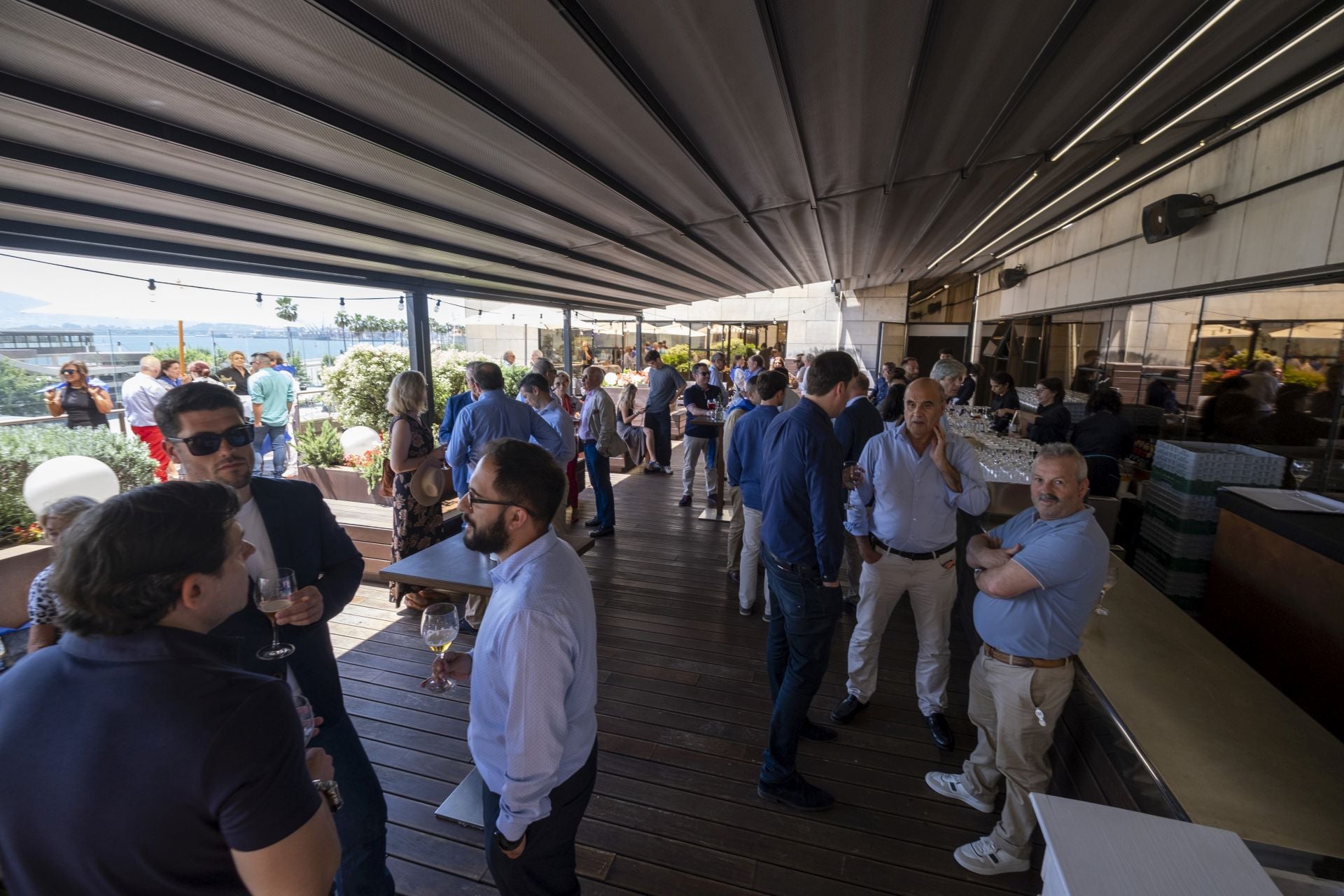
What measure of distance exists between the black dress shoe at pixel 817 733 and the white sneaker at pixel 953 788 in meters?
0.51

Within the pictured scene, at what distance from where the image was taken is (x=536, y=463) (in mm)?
1610

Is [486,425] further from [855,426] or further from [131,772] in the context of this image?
[131,772]

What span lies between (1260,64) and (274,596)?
5447 mm

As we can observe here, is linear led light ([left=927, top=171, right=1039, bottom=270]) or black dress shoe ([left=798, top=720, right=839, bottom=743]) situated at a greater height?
linear led light ([left=927, top=171, right=1039, bottom=270])

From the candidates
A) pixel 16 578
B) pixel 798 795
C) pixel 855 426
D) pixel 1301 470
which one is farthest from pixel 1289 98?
pixel 16 578

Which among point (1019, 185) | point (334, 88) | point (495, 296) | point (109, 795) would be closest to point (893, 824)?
point (109, 795)

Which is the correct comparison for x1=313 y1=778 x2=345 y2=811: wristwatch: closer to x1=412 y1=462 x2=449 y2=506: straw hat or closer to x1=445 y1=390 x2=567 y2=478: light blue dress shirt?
x1=445 y1=390 x2=567 y2=478: light blue dress shirt

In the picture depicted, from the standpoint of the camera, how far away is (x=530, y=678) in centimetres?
144

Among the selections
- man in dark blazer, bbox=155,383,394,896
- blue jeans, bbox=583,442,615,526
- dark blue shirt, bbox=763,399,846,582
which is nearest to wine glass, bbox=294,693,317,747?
man in dark blazer, bbox=155,383,394,896

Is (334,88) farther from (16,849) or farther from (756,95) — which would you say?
(16,849)

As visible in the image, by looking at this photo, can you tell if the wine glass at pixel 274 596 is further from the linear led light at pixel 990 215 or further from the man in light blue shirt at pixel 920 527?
the linear led light at pixel 990 215

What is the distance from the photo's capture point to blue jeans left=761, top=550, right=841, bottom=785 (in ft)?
8.64

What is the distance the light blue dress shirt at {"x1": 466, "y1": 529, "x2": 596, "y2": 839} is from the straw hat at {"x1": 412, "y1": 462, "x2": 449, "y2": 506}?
→ 2911 millimetres

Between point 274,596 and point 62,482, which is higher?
point 274,596
